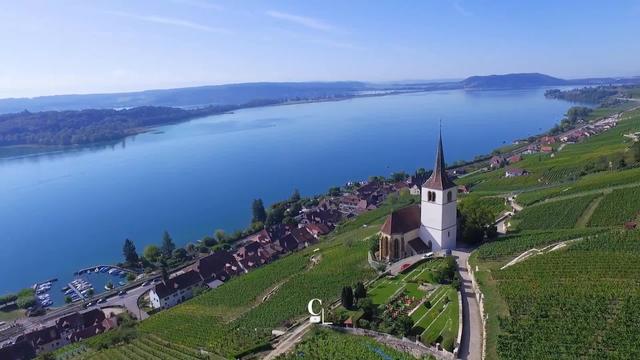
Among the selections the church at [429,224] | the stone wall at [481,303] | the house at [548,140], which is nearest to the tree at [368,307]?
the stone wall at [481,303]

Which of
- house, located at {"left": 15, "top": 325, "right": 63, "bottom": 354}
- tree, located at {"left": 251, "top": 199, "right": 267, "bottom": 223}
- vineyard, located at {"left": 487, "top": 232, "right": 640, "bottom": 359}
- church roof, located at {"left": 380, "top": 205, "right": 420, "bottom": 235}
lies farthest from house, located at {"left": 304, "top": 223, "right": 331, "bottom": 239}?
vineyard, located at {"left": 487, "top": 232, "right": 640, "bottom": 359}

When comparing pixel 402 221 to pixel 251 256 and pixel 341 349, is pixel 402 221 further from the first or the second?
pixel 251 256

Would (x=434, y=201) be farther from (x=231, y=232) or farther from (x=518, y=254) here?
(x=231, y=232)

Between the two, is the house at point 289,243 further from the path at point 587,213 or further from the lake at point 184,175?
the path at point 587,213

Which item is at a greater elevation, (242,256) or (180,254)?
(242,256)

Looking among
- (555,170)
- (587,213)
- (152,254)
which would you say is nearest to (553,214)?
(587,213)

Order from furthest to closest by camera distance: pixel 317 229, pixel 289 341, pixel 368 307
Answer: pixel 317 229 → pixel 368 307 → pixel 289 341
